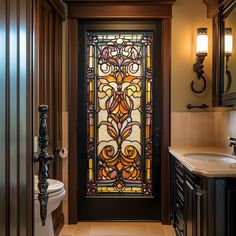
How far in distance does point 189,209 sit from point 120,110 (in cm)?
155

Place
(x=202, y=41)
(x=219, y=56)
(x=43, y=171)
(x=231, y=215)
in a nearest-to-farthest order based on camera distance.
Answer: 1. (x=43, y=171)
2. (x=231, y=215)
3. (x=219, y=56)
4. (x=202, y=41)

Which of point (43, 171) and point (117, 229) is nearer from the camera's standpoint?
point (43, 171)

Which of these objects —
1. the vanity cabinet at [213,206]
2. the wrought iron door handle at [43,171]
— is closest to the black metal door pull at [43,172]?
the wrought iron door handle at [43,171]

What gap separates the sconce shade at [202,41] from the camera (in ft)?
11.1

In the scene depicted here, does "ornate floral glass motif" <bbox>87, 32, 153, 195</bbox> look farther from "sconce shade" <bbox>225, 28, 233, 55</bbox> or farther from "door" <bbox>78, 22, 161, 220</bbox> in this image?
"sconce shade" <bbox>225, 28, 233, 55</bbox>

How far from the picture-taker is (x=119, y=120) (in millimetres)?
3672

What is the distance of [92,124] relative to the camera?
369 centimetres

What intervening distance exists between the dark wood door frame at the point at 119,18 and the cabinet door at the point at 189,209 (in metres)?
1.09

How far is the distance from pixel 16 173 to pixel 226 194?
132 cm

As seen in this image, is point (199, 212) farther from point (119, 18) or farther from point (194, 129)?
point (119, 18)

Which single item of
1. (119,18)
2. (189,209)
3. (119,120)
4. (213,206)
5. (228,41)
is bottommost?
(189,209)

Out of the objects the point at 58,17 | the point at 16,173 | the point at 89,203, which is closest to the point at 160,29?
the point at 58,17

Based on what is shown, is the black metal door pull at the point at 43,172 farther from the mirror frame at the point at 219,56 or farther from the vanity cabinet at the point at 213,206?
the mirror frame at the point at 219,56

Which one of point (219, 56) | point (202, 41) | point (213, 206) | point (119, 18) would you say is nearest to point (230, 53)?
point (219, 56)
